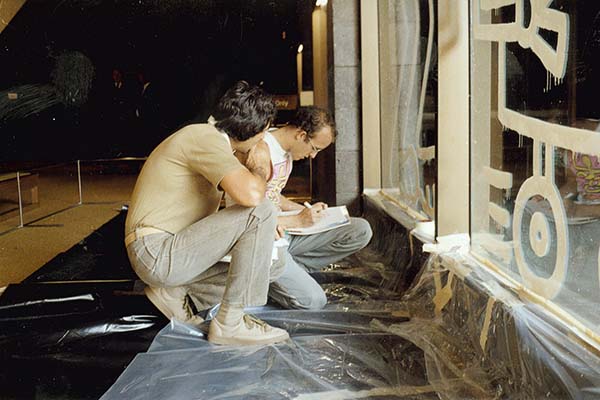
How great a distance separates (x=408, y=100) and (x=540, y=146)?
1.43 meters

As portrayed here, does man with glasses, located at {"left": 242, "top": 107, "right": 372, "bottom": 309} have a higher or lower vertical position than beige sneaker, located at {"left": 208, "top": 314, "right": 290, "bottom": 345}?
higher

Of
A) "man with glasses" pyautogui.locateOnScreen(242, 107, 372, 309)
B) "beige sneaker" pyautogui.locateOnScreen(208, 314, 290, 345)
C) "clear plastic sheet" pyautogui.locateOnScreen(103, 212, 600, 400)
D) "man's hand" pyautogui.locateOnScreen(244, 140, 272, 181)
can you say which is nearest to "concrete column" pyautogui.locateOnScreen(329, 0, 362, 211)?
"man with glasses" pyautogui.locateOnScreen(242, 107, 372, 309)

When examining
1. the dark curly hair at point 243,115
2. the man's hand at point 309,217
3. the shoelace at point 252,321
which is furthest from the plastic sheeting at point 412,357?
the dark curly hair at point 243,115

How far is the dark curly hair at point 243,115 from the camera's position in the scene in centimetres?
241

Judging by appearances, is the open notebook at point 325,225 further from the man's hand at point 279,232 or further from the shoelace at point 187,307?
the shoelace at point 187,307

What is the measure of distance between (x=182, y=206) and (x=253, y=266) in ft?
1.04

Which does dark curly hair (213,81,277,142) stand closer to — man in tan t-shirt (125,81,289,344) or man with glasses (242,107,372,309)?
man in tan t-shirt (125,81,289,344)

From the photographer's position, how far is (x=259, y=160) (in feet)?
8.66

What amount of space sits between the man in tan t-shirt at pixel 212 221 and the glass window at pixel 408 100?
726 mm

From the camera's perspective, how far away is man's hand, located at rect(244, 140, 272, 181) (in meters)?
2.58

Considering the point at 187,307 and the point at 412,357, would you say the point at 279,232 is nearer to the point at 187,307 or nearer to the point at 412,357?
the point at 187,307

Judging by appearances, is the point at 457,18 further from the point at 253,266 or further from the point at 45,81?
the point at 45,81

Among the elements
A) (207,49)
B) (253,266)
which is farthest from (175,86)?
(253,266)

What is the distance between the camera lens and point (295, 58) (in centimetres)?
333
